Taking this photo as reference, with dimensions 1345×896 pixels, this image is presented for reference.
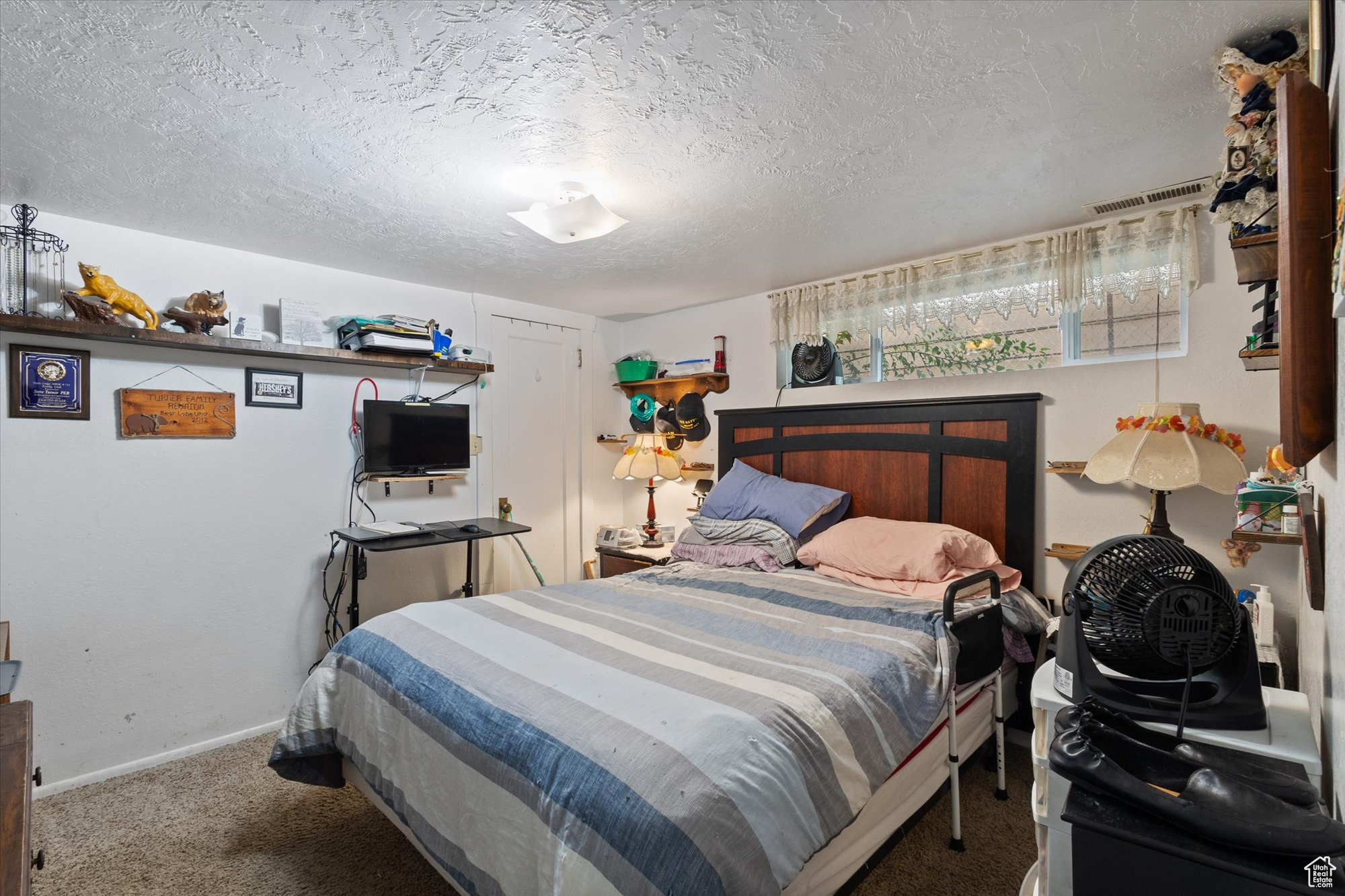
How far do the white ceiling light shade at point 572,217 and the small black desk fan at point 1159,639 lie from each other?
5.96 feet

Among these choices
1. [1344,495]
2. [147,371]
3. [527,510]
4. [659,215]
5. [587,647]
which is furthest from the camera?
[527,510]

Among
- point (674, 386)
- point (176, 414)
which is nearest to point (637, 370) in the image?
point (674, 386)

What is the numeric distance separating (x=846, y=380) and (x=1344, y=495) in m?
2.73

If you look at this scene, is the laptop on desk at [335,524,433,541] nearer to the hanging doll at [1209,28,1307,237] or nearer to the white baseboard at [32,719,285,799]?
the white baseboard at [32,719,285,799]

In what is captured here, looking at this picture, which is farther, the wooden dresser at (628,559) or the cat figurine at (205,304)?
the wooden dresser at (628,559)

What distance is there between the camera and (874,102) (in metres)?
1.73

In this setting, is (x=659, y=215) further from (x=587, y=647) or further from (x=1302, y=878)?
(x=1302, y=878)

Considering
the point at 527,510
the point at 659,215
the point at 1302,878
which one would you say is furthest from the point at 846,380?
the point at 1302,878

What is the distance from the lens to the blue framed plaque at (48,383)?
245cm

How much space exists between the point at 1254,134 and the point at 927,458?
196 cm

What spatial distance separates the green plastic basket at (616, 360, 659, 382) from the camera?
4457mm

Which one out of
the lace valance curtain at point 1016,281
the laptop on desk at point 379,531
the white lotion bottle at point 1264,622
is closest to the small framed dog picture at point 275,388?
the laptop on desk at point 379,531

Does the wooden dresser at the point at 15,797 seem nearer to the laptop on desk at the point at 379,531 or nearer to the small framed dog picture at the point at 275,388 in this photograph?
the laptop on desk at the point at 379,531

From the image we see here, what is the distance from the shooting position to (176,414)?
2.81 m
